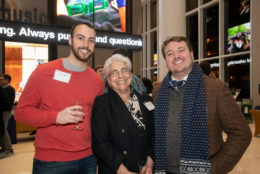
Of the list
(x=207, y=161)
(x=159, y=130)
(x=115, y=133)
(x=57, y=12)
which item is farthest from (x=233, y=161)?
(x=57, y=12)

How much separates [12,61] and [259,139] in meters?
7.87

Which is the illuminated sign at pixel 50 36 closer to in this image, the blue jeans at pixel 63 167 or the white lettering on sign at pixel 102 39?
the white lettering on sign at pixel 102 39

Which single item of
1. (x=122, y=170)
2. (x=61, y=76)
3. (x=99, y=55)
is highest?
(x=99, y=55)

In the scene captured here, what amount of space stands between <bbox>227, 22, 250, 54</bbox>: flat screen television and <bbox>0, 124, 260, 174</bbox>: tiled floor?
4151mm

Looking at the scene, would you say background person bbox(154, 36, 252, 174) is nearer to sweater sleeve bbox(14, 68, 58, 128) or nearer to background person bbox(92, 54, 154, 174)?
background person bbox(92, 54, 154, 174)

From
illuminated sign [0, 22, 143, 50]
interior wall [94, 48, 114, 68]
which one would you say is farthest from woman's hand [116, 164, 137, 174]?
interior wall [94, 48, 114, 68]

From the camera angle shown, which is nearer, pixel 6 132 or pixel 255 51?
pixel 6 132

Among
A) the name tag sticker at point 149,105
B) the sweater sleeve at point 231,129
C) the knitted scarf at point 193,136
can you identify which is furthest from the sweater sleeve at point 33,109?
the sweater sleeve at point 231,129

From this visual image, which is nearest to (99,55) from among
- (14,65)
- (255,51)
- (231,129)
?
(14,65)

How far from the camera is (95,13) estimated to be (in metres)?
8.21

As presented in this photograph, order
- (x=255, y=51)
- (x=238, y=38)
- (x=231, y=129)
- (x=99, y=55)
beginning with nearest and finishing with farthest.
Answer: (x=231, y=129) → (x=255, y=51) → (x=238, y=38) → (x=99, y=55)

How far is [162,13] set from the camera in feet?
17.0

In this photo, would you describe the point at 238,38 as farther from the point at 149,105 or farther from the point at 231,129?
the point at 231,129

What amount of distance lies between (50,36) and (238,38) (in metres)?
6.97
